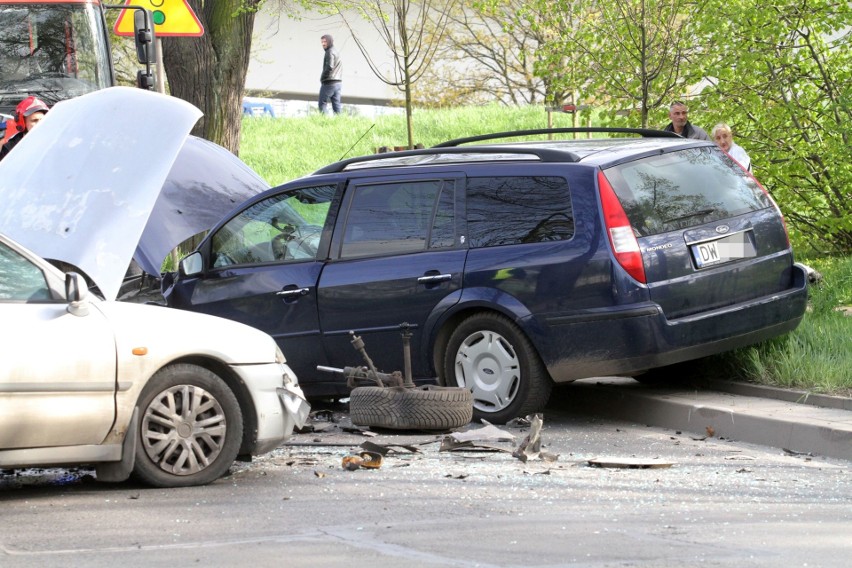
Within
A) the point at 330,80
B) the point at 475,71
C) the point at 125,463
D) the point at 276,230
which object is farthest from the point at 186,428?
the point at 475,71

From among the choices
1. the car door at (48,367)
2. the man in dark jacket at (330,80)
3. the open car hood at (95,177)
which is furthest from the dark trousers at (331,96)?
the car door at (48,367)

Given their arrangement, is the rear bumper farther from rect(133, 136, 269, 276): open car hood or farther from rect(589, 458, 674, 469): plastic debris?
rect(133, 136, 269, 276): open car hood

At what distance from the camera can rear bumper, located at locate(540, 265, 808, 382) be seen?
8414 millimetres

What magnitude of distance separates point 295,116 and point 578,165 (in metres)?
23.0

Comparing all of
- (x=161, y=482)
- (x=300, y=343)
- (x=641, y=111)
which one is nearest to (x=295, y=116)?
(x=641, y=111)

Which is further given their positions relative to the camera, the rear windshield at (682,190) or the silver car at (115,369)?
the rear windshield at (682,190)

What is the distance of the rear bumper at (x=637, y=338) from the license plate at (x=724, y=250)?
29cm

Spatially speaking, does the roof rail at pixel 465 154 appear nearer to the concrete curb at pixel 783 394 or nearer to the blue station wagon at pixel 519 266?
the blue station wagon at pixel 519 266

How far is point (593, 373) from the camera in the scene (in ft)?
28.3

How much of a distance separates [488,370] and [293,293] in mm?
1531

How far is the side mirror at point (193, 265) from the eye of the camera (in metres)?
10.3

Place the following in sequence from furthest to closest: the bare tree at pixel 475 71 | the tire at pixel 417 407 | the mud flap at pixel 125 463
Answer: the bare tree at pixel 475 71
the tire at pixel 417 407
the mud flap at pixel 125 463

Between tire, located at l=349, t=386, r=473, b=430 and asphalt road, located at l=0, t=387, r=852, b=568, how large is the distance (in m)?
0.13

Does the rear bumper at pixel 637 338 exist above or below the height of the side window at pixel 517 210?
below
